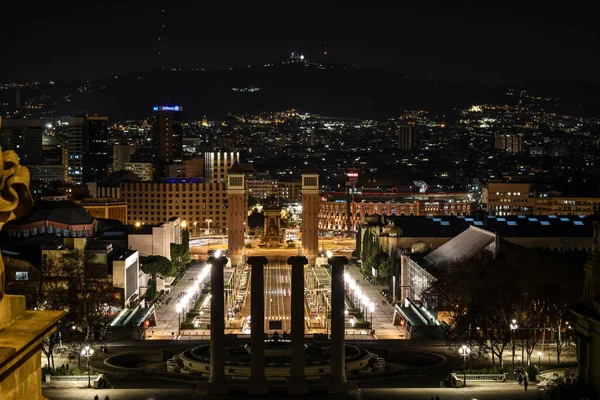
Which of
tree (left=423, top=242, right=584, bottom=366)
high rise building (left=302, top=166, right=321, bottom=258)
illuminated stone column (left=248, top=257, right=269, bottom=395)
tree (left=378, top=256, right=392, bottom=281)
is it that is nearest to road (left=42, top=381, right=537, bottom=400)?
illuminated stone column (left=248, top=257, right=269, bottom=395)

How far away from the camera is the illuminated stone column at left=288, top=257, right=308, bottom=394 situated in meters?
44.9

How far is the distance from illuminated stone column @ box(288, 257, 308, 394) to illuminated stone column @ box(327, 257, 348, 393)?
115 centimetres

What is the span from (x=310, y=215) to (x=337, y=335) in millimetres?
80294

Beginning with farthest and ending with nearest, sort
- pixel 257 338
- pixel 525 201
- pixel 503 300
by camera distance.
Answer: pixel 525 201 < pixel 503 300 < pixel 257 338

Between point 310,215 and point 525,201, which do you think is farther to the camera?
point 525,201

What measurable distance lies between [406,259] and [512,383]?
43.8 m

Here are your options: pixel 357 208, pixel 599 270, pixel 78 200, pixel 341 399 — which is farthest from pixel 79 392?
pixel 357 208

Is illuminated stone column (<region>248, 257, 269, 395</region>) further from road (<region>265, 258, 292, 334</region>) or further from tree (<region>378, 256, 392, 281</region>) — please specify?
tree (<region>378, 256, 392, 281</region>)

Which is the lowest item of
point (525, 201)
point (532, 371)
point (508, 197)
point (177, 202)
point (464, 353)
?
point (532, 371)

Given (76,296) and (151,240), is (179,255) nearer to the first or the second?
(151,240)

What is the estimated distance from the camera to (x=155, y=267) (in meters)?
92.6

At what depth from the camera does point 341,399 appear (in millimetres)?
43406

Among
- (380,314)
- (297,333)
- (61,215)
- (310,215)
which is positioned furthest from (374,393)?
(310,215)

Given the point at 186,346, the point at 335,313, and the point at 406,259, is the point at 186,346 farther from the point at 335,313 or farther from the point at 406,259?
the point at 406,259
